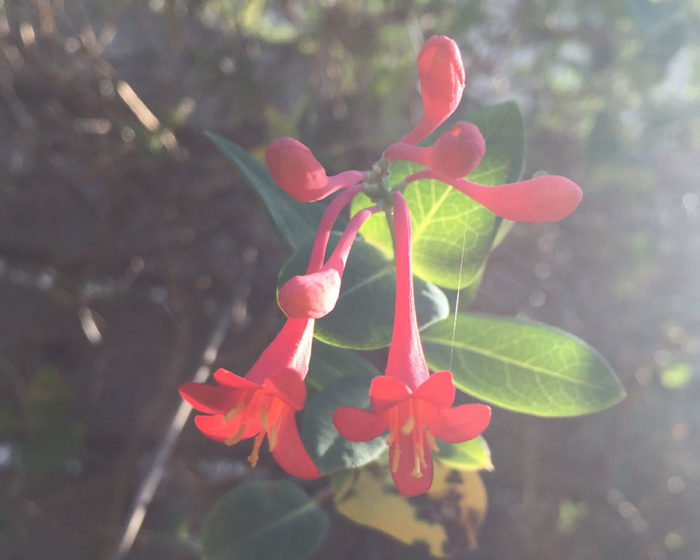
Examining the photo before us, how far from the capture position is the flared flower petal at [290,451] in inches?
21.0

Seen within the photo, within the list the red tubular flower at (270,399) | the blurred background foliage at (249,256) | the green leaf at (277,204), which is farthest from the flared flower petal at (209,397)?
the blurred background foliage at (249,256)

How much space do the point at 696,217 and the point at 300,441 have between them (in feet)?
4.80

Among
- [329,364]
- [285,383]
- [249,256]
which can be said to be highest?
[249,256]

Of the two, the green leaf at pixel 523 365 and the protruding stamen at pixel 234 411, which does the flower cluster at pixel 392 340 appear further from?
the green leaf at pixel 523 365

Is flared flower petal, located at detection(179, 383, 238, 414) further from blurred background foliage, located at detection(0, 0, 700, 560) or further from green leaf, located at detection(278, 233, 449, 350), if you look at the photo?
blurred background foliage, located at detection(0, 0, 700, 560)

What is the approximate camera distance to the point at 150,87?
5.39 ft

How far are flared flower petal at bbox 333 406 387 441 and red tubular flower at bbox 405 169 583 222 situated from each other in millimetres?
220

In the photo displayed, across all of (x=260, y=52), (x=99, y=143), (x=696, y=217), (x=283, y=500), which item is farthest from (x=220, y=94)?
(x=696, y=217)

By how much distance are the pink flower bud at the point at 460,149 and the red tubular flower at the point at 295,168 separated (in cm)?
10

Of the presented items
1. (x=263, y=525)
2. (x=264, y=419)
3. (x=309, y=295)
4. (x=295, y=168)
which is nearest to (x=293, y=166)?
(x=295, y=168)

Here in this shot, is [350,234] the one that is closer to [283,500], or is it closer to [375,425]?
[375,425]

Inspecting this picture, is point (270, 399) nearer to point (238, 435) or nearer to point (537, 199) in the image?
point (238, 435)

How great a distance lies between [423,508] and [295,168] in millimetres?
568

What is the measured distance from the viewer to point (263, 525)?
79 cm
